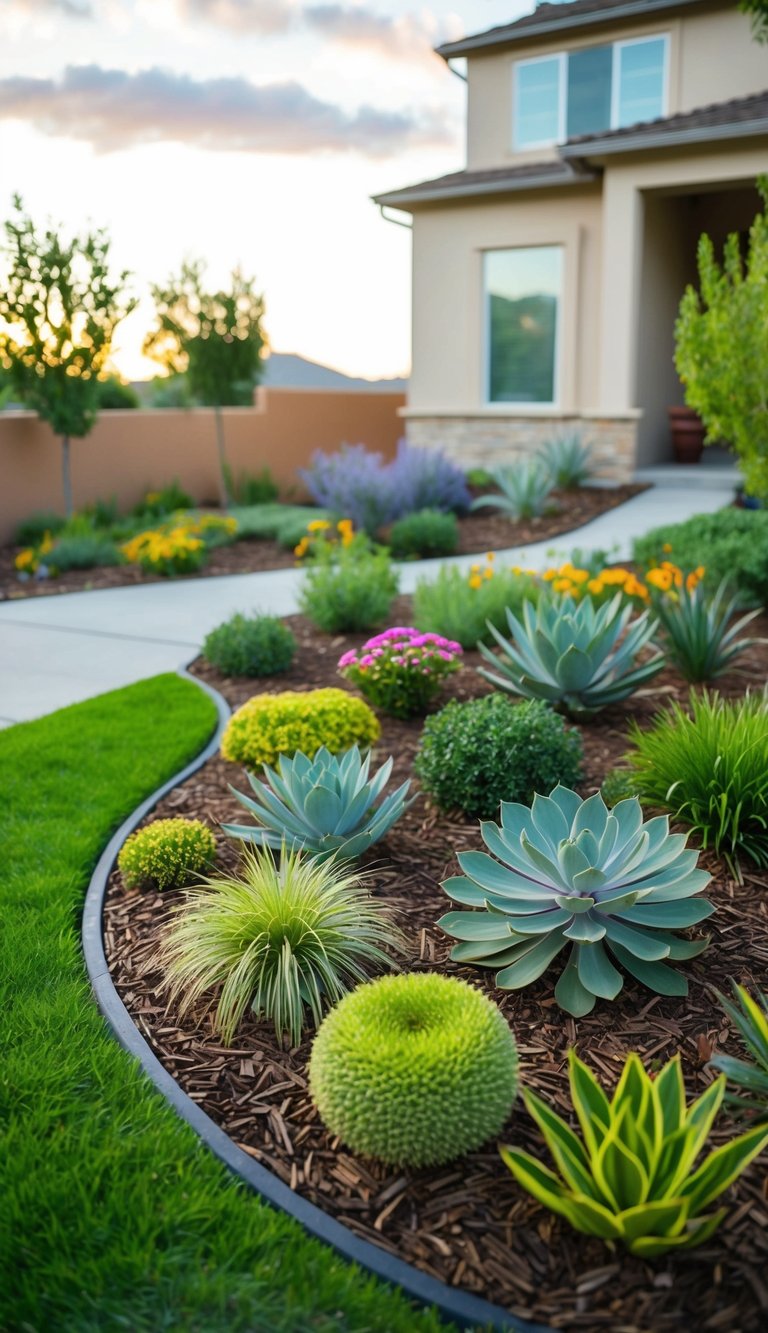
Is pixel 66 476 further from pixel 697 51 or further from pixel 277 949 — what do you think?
pixel 277 949

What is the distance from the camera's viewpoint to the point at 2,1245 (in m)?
2.34

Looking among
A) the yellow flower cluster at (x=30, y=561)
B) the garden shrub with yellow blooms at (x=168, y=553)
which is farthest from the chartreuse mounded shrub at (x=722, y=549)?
the yellow flower cluster at (x=30, y=561)

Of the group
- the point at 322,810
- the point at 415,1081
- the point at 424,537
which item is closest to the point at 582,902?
the point at 415,1081

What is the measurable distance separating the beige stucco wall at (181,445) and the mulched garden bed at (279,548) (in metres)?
1.26

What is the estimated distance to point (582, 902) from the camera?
320cm

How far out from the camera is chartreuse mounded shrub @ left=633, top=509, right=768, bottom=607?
25.3ft

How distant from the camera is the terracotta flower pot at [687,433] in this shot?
16344 millimetres

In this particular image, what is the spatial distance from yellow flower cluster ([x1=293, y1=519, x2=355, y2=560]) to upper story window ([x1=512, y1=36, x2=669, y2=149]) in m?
8.10

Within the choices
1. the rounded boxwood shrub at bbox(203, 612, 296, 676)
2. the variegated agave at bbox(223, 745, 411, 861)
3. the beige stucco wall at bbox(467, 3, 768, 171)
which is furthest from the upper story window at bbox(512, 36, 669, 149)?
the variegated agave at bbox(223, 745, 411, 861)

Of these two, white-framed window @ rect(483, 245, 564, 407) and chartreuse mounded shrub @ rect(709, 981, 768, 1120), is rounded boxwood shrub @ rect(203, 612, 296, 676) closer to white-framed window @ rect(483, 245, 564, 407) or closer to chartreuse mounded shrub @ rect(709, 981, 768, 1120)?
chartreuse mounded shrub @ rect(709, 981, 768, 1120)

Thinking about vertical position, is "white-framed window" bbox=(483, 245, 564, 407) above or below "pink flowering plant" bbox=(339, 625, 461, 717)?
above

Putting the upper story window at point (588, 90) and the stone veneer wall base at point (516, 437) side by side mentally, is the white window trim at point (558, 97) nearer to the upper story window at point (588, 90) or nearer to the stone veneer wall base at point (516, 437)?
the upper story window at point (588, 90)

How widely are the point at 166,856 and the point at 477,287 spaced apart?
14.9m

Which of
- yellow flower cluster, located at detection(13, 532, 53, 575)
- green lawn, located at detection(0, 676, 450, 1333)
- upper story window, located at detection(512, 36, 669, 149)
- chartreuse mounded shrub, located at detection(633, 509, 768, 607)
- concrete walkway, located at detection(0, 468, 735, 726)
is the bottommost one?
green lawn, located at detection(0, 676, 450, 1333)
